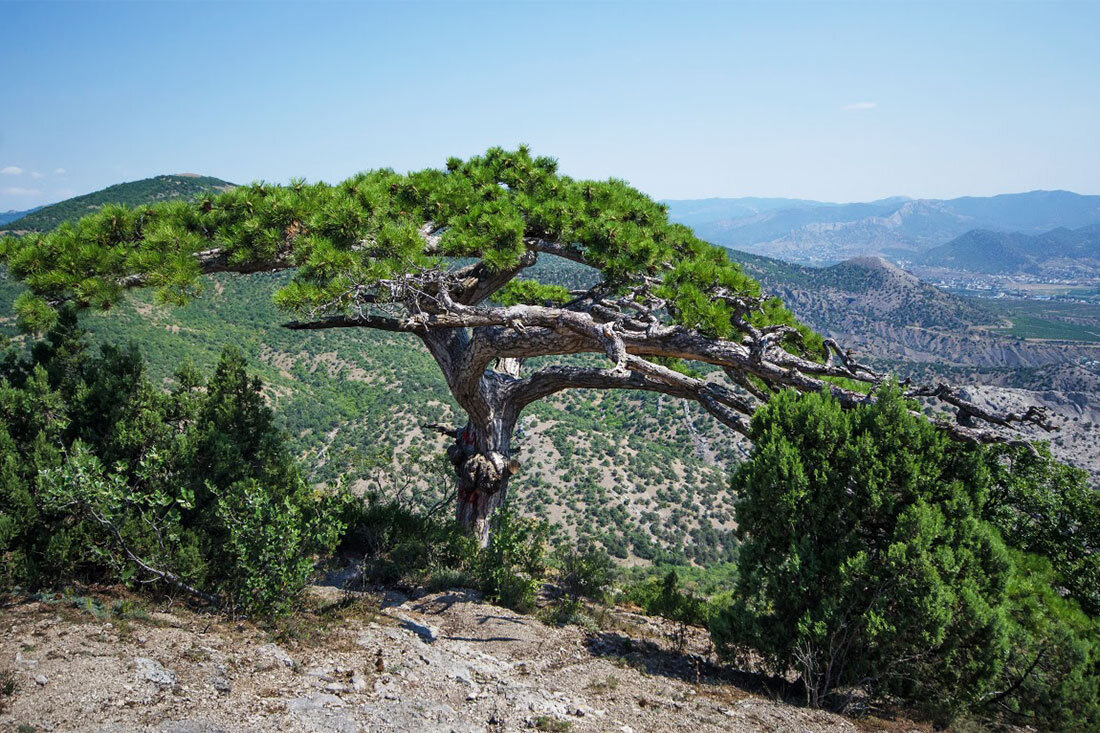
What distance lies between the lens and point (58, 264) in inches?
202

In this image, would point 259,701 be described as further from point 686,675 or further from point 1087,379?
point 1087,379

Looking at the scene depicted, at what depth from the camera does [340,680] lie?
12.7ft

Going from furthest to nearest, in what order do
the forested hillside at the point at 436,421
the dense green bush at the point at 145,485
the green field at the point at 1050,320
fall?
the green field at the point at 1050,320 → the forested hillside at the point at 436,421 → the dense green bush at the point at 145,485

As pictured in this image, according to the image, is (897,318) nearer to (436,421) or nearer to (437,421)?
(437,421)

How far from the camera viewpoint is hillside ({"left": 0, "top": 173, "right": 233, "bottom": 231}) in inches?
1448

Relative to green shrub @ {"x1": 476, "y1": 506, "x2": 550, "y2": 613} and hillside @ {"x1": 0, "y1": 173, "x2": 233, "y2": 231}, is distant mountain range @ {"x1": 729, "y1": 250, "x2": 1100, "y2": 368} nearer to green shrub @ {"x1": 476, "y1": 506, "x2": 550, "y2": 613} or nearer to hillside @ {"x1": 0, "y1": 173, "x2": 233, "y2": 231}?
hillside @ {"x1": 0, "y1": 173, "x2": 233, "y2": 231}

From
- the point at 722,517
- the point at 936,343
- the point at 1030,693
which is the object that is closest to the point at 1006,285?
the point at 936,343

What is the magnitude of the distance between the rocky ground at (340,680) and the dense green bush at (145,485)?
1.54ft

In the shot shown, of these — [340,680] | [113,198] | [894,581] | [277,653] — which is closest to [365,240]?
[277,653]

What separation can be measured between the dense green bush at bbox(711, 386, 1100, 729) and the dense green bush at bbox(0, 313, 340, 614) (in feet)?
11.6

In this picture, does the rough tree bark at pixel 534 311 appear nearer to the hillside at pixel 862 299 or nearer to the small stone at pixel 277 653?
the small stone at pixel 277 653

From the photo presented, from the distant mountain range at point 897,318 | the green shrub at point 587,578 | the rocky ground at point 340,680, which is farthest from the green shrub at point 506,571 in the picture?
the distant mountain range at point 897,318

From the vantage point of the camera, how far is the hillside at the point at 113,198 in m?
36.8

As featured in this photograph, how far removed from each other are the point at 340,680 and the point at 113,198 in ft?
180
